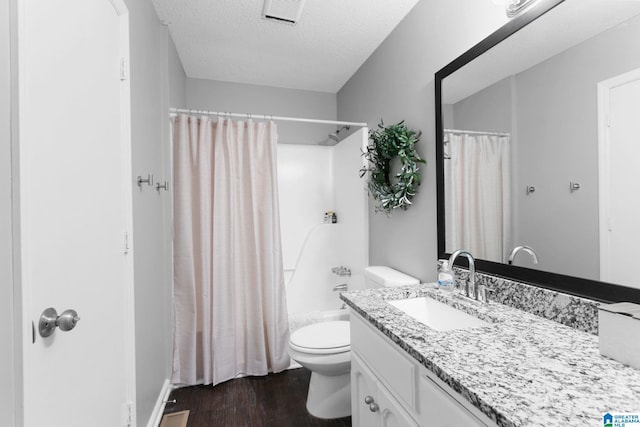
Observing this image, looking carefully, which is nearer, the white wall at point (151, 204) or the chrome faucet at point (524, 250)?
the chrome faucet at point (524, 250)

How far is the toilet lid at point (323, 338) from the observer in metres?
1.69

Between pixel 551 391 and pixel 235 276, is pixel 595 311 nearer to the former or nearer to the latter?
pixel 551 391

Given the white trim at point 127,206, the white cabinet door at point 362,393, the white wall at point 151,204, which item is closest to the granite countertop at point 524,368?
the white cabinet door at point 362,393

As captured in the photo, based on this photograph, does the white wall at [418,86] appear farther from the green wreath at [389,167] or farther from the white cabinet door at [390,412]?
the white cabinet door at [390,412]

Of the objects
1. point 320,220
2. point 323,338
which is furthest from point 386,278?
point 320,220

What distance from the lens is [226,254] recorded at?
2.13m

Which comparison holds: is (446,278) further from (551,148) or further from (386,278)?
(551,148)

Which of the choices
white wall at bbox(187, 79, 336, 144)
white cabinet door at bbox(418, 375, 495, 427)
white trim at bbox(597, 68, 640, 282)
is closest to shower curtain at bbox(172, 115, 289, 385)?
white wall at bbox(187, 79, 336, 144)

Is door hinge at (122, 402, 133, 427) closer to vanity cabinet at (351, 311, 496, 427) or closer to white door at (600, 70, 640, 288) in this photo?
vanity cabinet at (351, 311, 496, 427)

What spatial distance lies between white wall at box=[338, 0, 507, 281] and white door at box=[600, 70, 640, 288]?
0.63m

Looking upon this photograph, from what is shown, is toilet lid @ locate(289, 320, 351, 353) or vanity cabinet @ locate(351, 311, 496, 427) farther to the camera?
toilet lid @ locate(289, 320, 351, 353)

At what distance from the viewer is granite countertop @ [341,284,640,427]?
0.57 m

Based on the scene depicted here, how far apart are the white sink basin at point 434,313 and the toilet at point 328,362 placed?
421 millimetres

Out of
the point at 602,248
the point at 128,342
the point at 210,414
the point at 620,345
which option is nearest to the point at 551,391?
the point at 620,345
